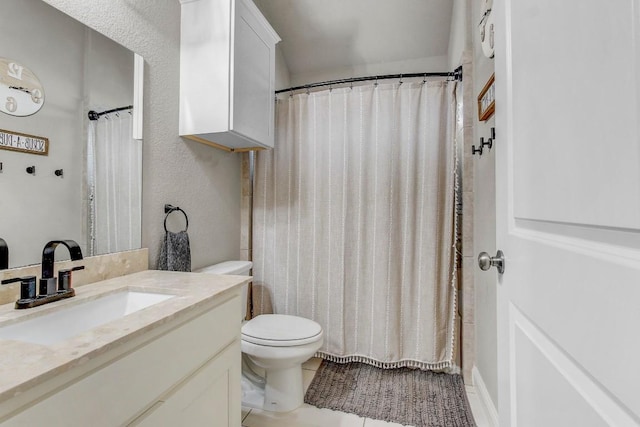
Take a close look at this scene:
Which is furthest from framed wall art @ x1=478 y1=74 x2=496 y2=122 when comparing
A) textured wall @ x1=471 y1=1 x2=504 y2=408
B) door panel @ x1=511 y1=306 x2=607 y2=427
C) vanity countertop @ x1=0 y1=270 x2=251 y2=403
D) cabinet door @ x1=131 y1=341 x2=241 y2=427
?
cabinet door @ x1=131 y1=341 x2=241 y2=427

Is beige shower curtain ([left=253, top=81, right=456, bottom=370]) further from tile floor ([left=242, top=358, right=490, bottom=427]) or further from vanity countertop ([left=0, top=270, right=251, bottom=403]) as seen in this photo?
vanity countertop ([left=0, top=270, right=251, bottom=403])

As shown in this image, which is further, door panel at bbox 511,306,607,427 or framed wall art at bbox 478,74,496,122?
framed wall art at bbox 478,74,496,122

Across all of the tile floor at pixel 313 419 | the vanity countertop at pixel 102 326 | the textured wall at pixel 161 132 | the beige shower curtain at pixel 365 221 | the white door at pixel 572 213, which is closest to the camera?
the white door at pixel 572 213

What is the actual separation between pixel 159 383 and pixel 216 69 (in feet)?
4.66

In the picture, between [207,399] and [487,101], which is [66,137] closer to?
[207,399]

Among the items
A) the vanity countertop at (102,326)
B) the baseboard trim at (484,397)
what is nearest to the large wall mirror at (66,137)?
the vanity countertop at (102,326)

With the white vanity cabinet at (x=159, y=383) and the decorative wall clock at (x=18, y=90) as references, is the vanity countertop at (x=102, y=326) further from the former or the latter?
the decorative wall clock at (x=18, y=90)

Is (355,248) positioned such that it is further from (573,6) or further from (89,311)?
(573,6)

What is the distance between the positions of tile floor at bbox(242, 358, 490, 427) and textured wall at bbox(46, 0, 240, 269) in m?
0.89

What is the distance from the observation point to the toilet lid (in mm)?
1572

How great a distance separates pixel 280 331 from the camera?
1.71 meters

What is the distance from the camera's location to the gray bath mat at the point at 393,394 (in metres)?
1.59

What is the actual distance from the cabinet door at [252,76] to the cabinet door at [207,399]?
110cm

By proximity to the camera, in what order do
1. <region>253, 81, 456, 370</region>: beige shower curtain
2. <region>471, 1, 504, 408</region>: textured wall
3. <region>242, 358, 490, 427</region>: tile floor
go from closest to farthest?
<region>471, 1, 504, 408</region>: textured wall → <region>242, 358, 490, 427</region>: tile floor → <region>253, 81, 456, 370</region>: beige shower curtain
